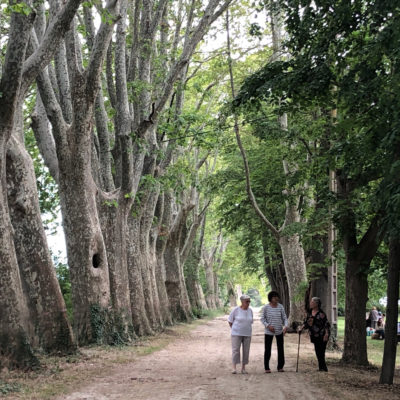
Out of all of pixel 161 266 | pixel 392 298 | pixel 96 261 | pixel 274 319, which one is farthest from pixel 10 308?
pixel 161 266

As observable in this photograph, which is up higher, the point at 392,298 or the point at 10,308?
the point at 392,298

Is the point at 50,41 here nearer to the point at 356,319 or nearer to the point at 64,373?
the point at 64,373

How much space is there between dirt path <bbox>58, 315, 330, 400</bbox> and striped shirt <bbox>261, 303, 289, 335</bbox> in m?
0.84

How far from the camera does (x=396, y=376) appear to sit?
510 inches

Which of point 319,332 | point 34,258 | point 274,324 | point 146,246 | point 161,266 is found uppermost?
point 146,246

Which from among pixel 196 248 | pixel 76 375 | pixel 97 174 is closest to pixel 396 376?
pixel 76 375

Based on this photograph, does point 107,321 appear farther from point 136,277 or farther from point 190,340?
point 190,340

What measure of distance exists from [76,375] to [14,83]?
17.3 ft

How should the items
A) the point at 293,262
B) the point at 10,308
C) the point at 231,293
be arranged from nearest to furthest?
1. the point at 10,308
2. the point at 293,262
3. the point at 231,293

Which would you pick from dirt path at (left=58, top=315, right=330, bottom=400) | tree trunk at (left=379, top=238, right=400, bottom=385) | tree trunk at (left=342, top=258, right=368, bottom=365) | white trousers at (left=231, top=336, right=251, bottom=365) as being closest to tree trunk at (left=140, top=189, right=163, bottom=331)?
dirt path at (left=58, top=315, right=330, bottom=400)

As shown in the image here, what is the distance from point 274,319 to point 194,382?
2.49 meters

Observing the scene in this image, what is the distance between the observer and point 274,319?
1211 cm

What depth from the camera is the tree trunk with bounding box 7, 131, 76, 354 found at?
478 inches

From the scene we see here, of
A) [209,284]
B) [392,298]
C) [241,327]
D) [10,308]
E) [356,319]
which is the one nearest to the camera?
[392,298]
